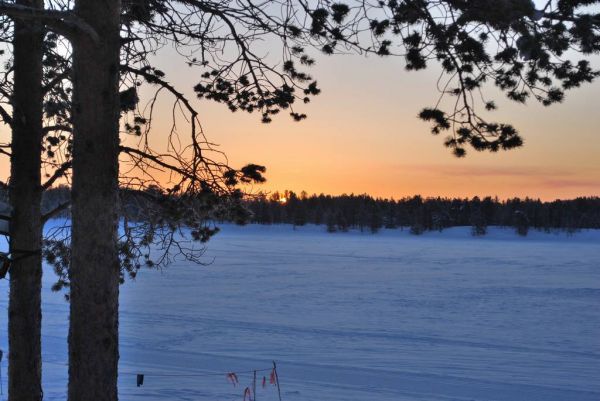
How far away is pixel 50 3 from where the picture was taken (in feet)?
19.2

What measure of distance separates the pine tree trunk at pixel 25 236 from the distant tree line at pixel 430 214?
353ft

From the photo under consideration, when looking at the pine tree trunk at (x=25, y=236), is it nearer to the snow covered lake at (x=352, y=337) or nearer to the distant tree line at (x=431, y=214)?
the snow covered lake at (x=352, y=337)

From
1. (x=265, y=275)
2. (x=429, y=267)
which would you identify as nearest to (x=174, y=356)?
(x=265, y=275)

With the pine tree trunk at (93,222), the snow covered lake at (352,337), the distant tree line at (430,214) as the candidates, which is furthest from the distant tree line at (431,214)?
the pine tree trunk at (93,222)

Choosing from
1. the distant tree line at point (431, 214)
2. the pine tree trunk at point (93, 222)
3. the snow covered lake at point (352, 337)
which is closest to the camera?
the pine tree trunk at point (93, 222)

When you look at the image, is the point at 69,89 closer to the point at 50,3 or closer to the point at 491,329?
the point at 50,3

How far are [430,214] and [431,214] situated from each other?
52 cm

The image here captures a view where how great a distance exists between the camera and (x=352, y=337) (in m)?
14.6

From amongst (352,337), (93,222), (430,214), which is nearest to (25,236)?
(93,222)

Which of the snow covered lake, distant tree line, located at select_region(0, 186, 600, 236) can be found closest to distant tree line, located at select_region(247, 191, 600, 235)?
distant tree line, located at select_region(0, 186, 600, 236)

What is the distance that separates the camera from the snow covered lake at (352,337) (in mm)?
10248

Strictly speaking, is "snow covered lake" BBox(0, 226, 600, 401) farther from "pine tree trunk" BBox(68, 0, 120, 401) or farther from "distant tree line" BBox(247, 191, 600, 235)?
"distant tree line" BBox(247, 191, 600, 235)

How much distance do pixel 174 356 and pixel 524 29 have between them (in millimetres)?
9960

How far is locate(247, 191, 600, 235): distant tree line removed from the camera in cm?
11850
